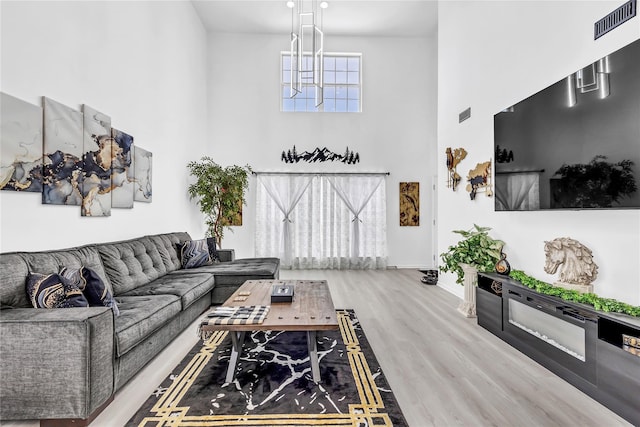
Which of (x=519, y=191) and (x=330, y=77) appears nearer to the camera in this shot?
(x=519, y=191)

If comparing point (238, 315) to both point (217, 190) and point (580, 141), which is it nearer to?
point (580, 141)

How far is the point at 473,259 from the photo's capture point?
373 cm


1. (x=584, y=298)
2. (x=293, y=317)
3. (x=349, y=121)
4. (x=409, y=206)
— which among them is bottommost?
(x=293, y=317)

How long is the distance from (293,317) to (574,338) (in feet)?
6.53

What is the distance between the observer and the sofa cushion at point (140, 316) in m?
2.15

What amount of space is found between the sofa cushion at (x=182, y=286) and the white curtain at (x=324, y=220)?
3006mm

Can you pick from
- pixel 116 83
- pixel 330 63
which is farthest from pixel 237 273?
pixel 330 63

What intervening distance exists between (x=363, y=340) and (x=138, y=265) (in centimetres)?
240

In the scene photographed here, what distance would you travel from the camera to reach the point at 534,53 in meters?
3.32

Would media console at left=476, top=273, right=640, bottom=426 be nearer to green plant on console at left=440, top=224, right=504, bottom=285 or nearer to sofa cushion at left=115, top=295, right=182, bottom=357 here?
green plant on console at left=440, top=224, right=504, bottom=285

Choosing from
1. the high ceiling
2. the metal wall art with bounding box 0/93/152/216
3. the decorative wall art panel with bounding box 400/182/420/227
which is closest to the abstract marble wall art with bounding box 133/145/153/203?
the metal wall art with bounding box 0/93/152/216

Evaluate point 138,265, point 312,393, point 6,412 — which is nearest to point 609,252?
point 312,393

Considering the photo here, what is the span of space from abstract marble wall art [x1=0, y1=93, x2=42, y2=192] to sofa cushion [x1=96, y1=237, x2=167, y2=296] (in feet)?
2.82

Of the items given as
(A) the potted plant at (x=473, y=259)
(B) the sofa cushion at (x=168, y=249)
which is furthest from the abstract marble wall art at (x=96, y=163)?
(A) the potted plant at (x=473, y=259)
